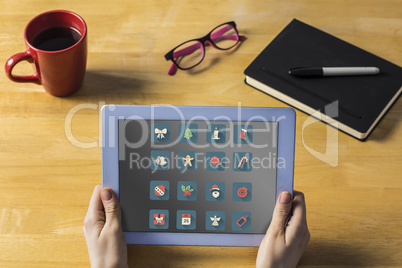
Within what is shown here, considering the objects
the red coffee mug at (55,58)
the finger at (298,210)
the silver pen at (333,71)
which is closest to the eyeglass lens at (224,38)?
the silver pen at (333,71)

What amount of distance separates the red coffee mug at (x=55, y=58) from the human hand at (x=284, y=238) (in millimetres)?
463

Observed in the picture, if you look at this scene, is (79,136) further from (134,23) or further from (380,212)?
(380,212)

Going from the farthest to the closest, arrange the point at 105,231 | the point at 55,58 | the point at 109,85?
the point at 109,85 → the point at 55,58 → the point at 105,231

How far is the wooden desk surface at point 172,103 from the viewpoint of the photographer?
0.88 metres

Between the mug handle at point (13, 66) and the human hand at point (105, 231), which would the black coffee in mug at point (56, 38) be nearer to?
the mug handle at point (13, 66)

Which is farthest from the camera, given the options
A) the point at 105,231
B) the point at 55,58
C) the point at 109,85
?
the point at 109,85

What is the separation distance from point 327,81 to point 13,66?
0.61 metres

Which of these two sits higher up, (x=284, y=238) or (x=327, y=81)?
(x=327, y=81)

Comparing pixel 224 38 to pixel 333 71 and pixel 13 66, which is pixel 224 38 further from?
pixel 13 66

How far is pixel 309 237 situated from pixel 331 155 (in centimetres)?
19

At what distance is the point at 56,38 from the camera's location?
101 centimetres

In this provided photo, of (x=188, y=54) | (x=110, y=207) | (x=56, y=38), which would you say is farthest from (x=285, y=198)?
(x=56, y=38)

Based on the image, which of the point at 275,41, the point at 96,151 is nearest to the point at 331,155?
the point at 275,41

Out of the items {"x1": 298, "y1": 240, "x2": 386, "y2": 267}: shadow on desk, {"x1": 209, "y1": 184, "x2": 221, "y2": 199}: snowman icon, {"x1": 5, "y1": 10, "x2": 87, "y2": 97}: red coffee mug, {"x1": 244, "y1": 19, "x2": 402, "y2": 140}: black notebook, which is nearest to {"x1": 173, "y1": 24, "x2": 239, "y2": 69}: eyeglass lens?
{"x1": 244, "y1": 19, "x2": 402, "y2": 140}: black notebook
